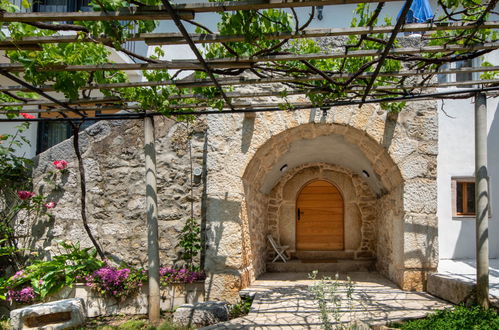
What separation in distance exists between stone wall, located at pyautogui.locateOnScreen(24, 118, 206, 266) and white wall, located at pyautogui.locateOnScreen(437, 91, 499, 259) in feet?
15.7

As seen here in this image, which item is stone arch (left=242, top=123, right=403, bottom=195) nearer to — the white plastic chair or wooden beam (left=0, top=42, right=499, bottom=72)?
the white plastic chair

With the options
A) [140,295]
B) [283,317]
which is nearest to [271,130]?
[283,317]

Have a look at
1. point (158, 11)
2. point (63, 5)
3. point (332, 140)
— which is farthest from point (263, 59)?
point (63, 5)

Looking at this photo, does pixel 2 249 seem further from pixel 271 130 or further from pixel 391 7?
pixel 391 7

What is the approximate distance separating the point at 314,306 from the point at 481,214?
2.08 meters

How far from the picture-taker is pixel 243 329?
4039 mm

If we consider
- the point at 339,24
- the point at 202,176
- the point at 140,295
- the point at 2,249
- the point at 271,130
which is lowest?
the point at 140,295

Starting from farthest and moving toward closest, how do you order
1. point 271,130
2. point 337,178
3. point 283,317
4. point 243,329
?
point 337,178
point 271,130
point 283,317
point 243,329

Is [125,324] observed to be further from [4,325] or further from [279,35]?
[279,35]

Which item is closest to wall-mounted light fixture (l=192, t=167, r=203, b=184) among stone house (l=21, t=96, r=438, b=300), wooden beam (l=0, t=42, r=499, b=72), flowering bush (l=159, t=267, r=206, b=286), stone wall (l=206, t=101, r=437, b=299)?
stone house (l=21, t=96, r=438, b=300)

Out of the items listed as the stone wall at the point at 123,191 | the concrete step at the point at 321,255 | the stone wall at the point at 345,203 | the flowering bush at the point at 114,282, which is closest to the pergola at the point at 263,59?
the flowering bush at the point at 114,282

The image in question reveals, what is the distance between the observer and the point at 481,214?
4.50 metres

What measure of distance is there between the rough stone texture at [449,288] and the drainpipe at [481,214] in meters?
0.15

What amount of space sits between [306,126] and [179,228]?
2340 mm
